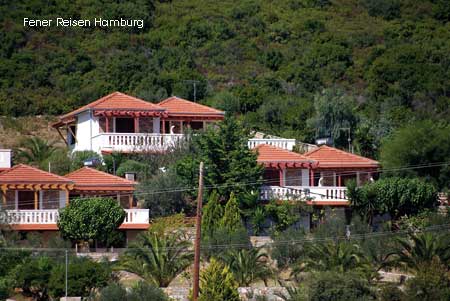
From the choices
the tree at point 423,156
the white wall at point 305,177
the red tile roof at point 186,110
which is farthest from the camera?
the red tile roof at point 186,110

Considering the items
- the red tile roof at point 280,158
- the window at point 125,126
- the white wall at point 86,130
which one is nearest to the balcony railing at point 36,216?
the red tile roof at point 280,158

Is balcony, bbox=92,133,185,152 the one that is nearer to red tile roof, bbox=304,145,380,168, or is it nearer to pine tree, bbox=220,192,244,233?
red tile roof, bbox=304,145,380,168

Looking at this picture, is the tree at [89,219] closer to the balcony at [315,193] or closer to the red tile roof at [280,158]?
the balcony at [315,193]

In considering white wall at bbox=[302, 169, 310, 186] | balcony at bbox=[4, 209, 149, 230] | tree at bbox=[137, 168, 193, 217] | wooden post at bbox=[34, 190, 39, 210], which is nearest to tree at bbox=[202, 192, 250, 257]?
tree at bbox=[137, 168, 193, 217]

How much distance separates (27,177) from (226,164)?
257 inches

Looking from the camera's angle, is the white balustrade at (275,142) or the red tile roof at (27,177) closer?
the red tile roof at (27,177)

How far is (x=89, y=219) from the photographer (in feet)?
138

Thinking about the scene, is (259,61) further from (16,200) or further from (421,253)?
(421,253)

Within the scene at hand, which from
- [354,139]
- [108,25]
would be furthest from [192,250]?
[108,25]

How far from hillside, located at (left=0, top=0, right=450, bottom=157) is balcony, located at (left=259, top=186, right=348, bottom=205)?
8.05 metres

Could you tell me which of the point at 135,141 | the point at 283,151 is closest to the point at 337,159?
the point at 283,151

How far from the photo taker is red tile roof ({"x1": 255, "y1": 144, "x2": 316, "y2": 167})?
159 ft

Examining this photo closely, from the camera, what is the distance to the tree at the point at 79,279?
37.4 m

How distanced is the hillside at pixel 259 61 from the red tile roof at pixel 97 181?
1298cm
